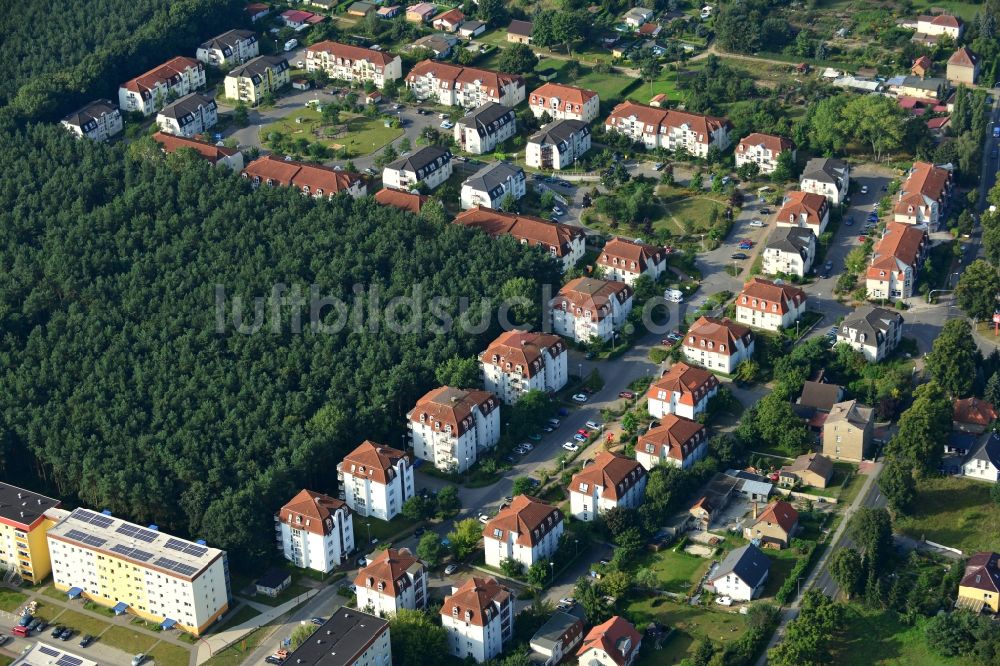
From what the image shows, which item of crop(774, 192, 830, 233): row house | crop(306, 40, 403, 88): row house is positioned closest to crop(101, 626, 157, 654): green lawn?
crop(774, 192, 830, 233): row house

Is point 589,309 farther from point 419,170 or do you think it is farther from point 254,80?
point 254,80

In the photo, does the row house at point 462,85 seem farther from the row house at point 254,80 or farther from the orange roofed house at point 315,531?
the orange roofed house at point 315,531

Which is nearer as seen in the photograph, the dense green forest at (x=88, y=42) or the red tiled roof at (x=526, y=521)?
the red tiled roof at (x=526, y=521)

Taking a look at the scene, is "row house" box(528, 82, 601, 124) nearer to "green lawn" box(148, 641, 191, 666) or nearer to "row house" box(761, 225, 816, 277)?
"row house" box(761, 225, 816, 277)

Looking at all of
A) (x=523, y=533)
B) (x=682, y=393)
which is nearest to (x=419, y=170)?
(x=682, y=393)

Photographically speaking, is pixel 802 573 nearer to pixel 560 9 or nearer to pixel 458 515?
pixel 458 515

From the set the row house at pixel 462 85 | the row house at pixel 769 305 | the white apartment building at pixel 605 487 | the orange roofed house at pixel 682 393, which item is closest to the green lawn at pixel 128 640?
the white apartment building at pixel 605 487
